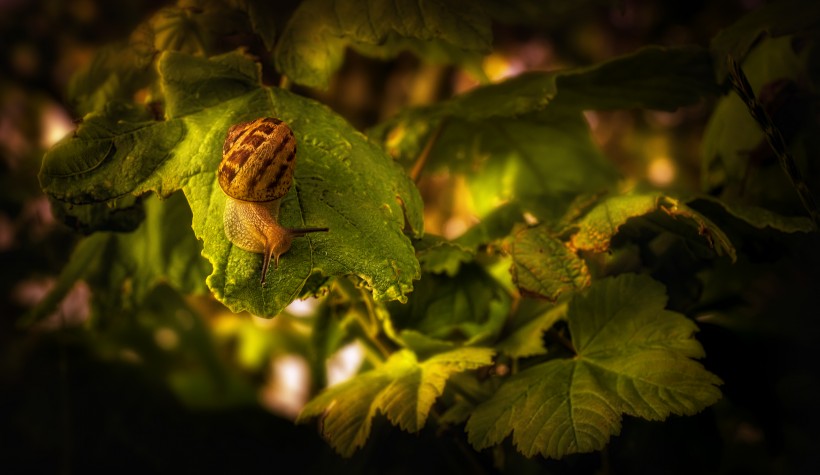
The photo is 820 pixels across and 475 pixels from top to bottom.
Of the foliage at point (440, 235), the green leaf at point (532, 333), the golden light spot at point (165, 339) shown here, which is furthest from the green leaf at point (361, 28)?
the golden light spot at point (165, 339)

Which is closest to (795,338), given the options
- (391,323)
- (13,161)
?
(391,323)

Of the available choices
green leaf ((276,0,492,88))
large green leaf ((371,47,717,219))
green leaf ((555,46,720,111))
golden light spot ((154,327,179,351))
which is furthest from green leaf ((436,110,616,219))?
golden light spot ((154,327,179,351))

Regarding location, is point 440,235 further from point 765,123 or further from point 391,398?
point 765,123

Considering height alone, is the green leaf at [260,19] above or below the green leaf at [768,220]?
above

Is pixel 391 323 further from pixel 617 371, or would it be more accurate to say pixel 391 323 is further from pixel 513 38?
pixel 513 38

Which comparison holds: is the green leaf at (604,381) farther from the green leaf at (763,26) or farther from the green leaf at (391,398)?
the green leaf at (763,26)

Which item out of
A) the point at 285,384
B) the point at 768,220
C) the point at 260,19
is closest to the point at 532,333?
the point at 768,220
